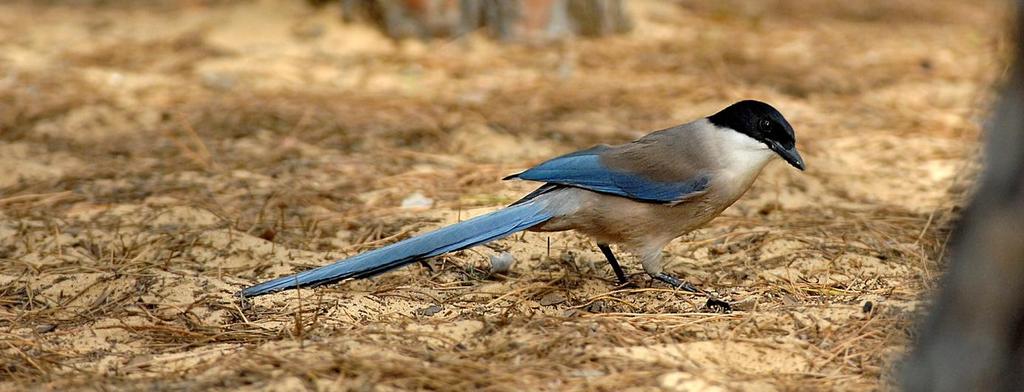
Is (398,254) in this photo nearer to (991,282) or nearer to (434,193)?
(434,193)

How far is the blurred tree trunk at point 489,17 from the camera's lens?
7.85 meters

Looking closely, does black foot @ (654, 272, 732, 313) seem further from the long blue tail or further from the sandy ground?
the long blue tail

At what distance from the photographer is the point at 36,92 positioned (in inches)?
262

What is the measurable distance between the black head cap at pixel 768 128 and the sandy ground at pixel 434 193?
45 centimetres

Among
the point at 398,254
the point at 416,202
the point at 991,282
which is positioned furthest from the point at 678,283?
the point at 991,282

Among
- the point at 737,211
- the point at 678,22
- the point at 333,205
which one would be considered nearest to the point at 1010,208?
the point at 737,211

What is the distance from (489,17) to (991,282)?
6.08m

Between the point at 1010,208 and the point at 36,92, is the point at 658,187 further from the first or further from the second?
the point at 36,92

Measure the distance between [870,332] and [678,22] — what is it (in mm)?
5660

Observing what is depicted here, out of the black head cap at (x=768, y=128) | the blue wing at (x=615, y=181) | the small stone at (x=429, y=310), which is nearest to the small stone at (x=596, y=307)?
the blue wing at (x=615, y=181)

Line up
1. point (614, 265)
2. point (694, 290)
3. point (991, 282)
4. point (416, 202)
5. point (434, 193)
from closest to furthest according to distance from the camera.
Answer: point (991, 282), point (694, 290), point (614, 265), point (416, 202), point (434, 193)

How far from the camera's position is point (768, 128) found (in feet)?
13.2

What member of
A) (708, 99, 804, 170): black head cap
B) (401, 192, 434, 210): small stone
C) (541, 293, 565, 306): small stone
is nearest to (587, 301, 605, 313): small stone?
(541, 293, 565, 306): small stone

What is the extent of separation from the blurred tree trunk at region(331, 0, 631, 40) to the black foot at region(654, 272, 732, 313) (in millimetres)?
3967
